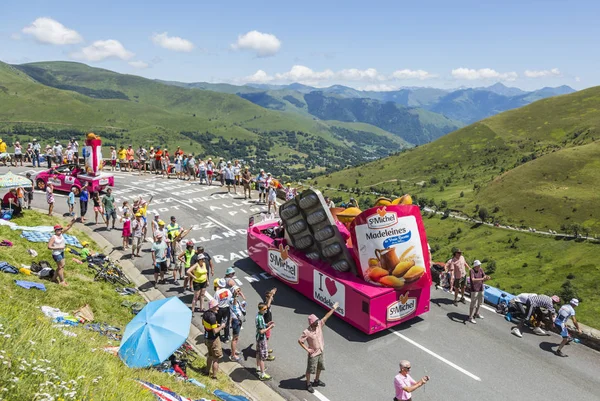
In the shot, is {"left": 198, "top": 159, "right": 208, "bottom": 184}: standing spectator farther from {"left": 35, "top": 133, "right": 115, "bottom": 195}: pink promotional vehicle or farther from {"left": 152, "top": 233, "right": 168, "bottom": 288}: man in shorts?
{"left": 152, "top": 233, "right": 168, "bottom": 288}: man in shorts

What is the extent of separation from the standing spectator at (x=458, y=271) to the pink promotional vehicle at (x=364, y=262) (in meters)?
2.07

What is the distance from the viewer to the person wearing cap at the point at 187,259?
14.2 meters

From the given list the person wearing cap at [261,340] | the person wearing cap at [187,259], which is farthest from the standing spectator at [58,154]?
the person wearing cap at [261,340]

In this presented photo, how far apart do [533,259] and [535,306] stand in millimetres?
39344

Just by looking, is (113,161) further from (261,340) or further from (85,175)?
(261,340)

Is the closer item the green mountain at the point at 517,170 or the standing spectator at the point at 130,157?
the standing spectator at the point at 130,157

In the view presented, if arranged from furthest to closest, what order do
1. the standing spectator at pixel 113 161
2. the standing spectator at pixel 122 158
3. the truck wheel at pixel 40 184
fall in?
the standing spectator at pixel 113 161 < the standing spectator at pixel 122 158 < the truck wheel at pixel 40 184

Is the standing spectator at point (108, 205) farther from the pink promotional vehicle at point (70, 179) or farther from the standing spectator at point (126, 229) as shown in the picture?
the pink promotional vehicle at point (70, 179)

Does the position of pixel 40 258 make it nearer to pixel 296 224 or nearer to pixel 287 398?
pixel 296 224

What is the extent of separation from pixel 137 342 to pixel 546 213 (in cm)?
7364

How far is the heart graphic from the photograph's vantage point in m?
12.6

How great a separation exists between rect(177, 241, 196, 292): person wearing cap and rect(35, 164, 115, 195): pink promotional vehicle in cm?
1207

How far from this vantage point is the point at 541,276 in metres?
39.6

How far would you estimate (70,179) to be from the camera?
83.2ft
